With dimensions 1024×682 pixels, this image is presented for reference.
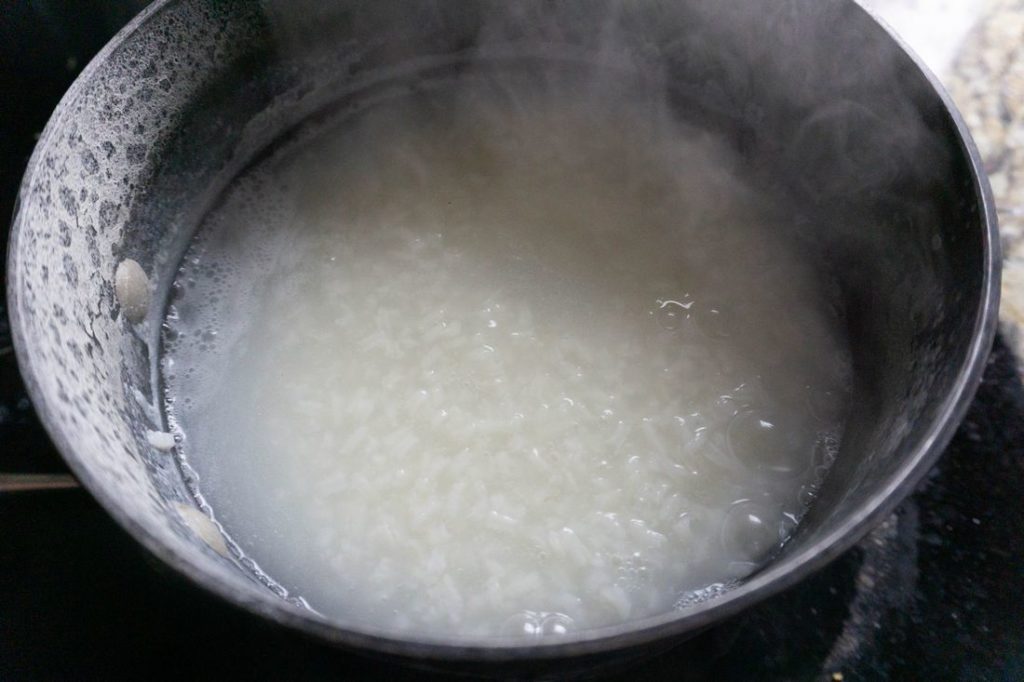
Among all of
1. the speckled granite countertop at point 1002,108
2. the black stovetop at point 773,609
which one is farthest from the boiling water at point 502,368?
the speckled granite countertop at point 1002,108

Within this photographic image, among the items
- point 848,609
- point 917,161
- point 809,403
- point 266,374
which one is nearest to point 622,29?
point 917,161

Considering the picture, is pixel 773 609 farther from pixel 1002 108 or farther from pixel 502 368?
pixel 1002 108

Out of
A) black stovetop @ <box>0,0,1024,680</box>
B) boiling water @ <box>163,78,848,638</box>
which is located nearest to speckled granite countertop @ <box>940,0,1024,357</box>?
black stovetop @ <box>0,0,1024,680</box>

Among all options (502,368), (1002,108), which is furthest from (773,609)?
(1002,108)

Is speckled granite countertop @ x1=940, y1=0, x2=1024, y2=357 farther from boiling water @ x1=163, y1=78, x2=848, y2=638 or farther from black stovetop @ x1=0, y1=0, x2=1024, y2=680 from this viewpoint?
boiling water @ x1=163, y1=78, x2=848, y2=638

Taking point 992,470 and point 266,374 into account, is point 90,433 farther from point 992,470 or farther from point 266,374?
point 992,470
